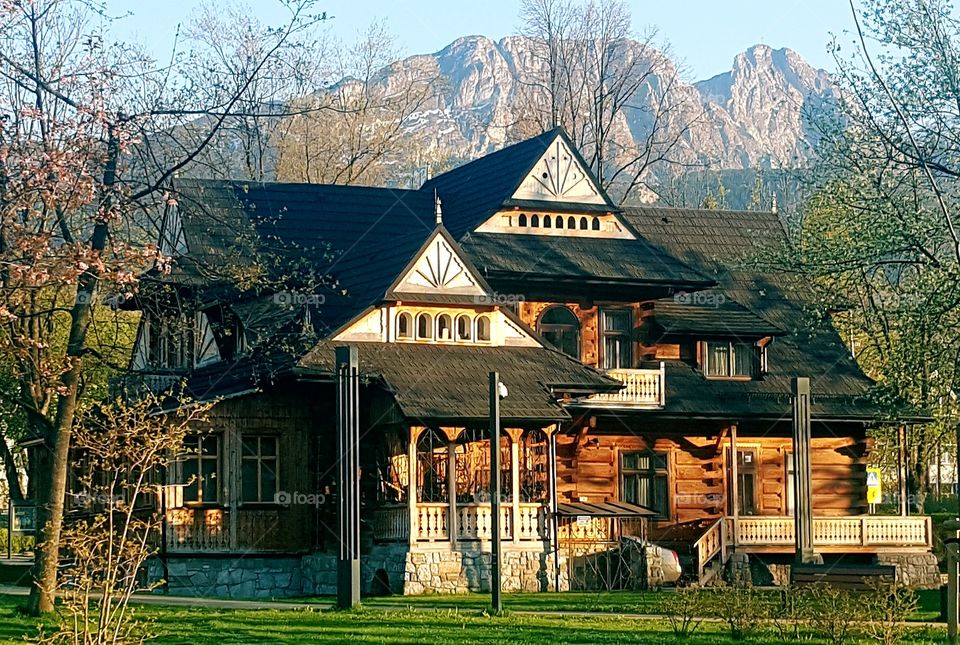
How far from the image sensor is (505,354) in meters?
34.1

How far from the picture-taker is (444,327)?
34.0m

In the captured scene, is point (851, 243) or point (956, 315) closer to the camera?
point (956, 315)

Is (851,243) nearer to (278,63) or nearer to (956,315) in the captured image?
(956,315)

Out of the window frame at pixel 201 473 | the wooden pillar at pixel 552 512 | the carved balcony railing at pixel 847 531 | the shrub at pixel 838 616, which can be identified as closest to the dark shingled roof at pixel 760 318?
the carved balcony railing at pixel 847 531

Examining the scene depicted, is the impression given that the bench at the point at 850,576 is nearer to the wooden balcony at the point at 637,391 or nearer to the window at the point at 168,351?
the wooden balcony at the point at 637,391

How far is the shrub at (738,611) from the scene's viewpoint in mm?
21203

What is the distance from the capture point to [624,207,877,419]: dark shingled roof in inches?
1518

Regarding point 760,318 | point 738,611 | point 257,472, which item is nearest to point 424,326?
point 257,472

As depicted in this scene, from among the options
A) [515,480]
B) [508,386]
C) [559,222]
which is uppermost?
[559,222]

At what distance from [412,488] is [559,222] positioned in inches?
410

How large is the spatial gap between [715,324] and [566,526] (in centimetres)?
835

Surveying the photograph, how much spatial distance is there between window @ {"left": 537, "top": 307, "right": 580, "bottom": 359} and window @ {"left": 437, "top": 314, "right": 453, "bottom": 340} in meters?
4.61

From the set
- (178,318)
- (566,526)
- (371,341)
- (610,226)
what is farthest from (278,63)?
(610,226)

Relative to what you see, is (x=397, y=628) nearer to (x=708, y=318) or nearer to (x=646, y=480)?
(x=646, y=480)
